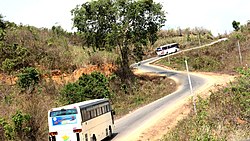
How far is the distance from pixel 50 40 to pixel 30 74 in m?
8.26

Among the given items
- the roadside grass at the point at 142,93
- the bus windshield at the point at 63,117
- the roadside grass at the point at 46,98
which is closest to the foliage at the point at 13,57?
the roadside grass at the point at 46,98

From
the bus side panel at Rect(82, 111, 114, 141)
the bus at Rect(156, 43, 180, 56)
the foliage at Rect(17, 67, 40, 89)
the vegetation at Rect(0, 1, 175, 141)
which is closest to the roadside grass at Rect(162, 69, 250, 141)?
the bus side panel at Rect(82, 111, 114, 141)

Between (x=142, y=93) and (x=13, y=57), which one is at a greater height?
(x=13, y=57)

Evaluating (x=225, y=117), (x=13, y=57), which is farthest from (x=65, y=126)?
(x=13, y=57)

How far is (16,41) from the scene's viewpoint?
37000 millimetres

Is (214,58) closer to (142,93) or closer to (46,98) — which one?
(142,93)

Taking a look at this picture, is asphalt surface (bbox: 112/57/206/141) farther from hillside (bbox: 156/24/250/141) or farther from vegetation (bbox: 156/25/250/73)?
vegetation (bbox: 156/25/250/73)

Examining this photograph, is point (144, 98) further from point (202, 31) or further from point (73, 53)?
point (202, 31)

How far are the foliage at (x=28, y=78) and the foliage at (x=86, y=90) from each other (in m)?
3.06

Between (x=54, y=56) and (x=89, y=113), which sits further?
(x=54, y=56)

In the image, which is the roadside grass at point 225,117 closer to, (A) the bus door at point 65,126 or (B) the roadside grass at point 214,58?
(A) the bus door at point 65,126

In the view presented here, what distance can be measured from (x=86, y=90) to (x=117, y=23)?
11.0 metres

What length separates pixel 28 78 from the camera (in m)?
32.5

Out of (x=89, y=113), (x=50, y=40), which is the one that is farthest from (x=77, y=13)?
(x=89, y=113)
